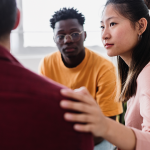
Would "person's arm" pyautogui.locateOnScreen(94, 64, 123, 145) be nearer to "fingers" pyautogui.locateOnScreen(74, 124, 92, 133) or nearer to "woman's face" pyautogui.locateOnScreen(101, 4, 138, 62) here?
"woman's face" pyautogui.locateOnScreen(101, 4, 138, 62)

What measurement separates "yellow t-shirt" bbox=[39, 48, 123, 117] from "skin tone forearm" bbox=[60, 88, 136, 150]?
0.79 meters

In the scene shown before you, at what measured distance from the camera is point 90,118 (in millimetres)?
471

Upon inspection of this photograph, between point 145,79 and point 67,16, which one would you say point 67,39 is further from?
point 145,79

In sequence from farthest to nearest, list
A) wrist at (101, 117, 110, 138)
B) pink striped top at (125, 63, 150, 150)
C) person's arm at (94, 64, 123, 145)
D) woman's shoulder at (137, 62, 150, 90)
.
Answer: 1. person's arm at (94, 64, 123, 145)
2. woman's shoulder at (137, 62, 150, 90)
3. pink striped top at (125, 63, 150, 150)
4. wrist at (101, 117, 110, 138)

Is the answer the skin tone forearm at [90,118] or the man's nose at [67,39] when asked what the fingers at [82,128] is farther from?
the man's nose at [67,39]

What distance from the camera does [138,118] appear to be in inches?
36.1

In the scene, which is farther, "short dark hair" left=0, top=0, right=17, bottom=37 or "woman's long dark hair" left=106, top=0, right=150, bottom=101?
"woman's long dark hair" left=106, top=0, right=150, bottom=101

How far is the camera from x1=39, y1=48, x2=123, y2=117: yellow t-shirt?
1414mm

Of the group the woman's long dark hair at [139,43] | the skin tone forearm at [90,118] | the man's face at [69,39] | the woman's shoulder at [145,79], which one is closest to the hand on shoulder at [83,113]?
the skin tone forearm at [90,118]

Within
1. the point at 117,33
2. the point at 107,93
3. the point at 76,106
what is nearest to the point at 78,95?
the point at 76,106

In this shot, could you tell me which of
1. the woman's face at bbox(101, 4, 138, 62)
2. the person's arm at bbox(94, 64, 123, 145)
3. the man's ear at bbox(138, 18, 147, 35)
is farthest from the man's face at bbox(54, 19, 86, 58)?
the man's ear at bbox(138, 18, 147, 35)

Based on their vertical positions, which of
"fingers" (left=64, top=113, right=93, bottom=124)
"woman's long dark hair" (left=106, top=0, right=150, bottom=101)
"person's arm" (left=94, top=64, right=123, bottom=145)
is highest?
"woman's long dark hair" (left=106, top=0, right=150, bottom=101)

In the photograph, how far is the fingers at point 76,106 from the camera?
413mm

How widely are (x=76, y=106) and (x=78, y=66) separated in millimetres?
1112
